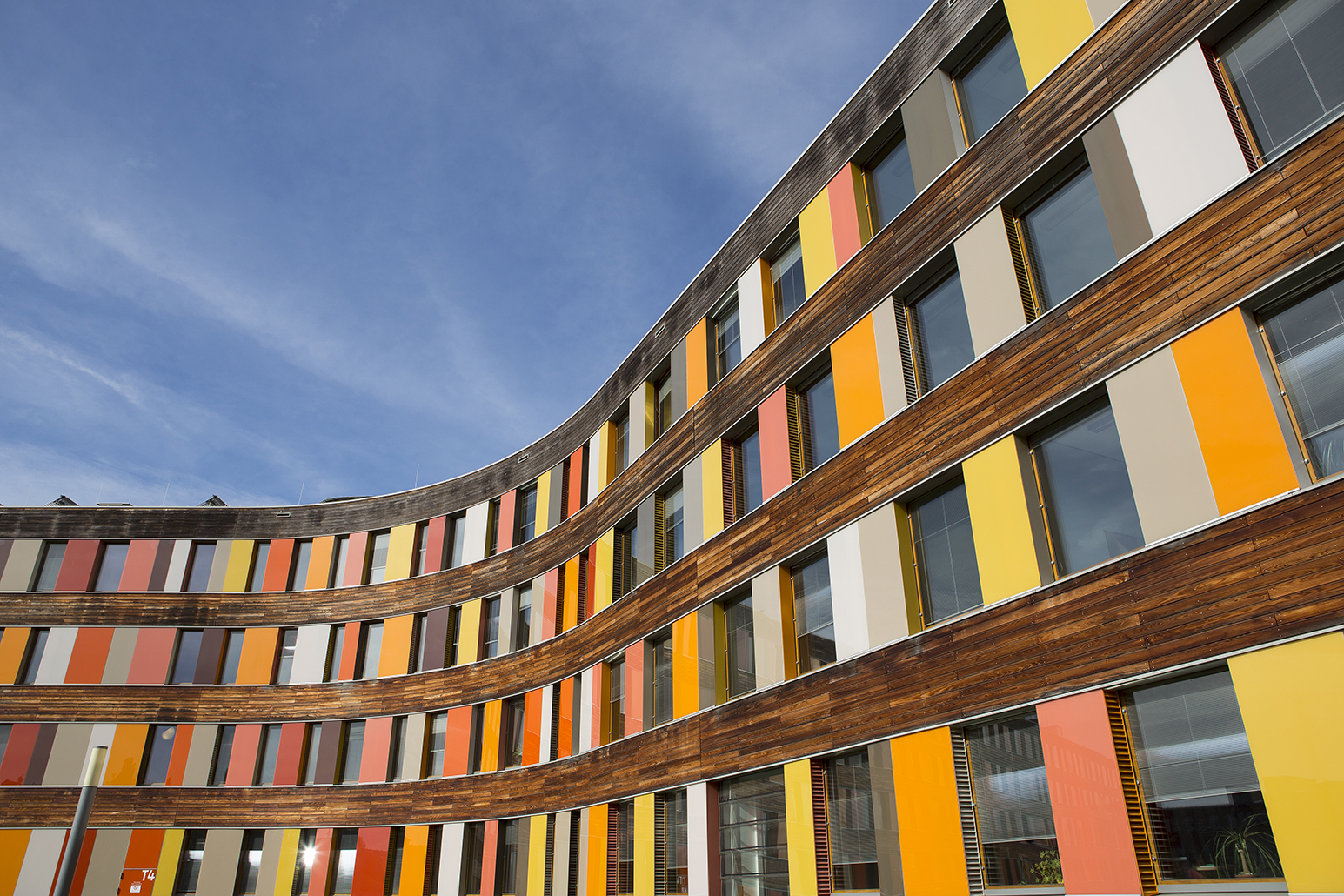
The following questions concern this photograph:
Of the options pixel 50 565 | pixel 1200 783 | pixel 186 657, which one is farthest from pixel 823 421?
pixel 50 565

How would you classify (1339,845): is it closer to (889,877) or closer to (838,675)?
(889,877)

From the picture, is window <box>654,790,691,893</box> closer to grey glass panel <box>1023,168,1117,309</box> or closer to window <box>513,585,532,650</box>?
window <box>513,585,532,650</box>

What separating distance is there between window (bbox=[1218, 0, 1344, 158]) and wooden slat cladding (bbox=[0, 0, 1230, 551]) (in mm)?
591

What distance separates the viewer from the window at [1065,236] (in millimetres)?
11984

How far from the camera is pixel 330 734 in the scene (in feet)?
101

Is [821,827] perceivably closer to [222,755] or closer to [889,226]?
[889,226]

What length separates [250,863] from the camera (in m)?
29.9

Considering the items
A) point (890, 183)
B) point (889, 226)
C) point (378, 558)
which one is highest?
point (890, 183)

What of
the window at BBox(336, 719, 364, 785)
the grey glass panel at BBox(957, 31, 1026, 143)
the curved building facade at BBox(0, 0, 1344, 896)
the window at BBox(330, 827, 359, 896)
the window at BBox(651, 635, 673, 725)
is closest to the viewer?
the curved building facade at BBox(0, 0, 1344, 896)

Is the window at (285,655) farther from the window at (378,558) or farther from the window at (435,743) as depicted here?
the window at (435,743)

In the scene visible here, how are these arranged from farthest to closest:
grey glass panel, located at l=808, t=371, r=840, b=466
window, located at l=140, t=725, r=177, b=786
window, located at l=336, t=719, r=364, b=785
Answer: window, located at l=140, t=725, r=177, b=786
window, located at l=336, t=719, r=364, b=785
grey glass panel, located at l=808, t=371, r=840, b=466

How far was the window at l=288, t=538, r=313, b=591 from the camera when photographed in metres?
34.1

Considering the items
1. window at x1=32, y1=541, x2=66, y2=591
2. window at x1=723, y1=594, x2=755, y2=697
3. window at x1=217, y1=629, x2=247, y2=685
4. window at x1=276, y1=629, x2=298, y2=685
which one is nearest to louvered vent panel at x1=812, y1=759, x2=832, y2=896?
window at x1=723, y1=594, x2=755, y2=697

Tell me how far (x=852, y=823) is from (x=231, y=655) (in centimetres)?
2700
